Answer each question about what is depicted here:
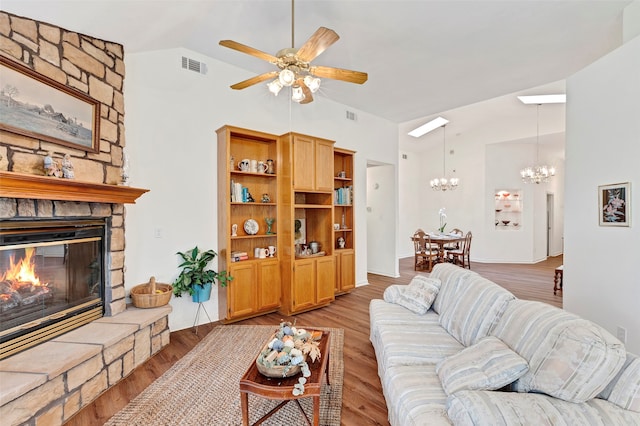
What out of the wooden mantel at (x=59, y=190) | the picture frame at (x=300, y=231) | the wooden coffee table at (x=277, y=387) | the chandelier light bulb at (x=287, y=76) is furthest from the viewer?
the picture frame at (x=300, y=231)

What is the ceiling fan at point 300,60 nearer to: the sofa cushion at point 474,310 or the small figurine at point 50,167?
the small figurine at point 50,167

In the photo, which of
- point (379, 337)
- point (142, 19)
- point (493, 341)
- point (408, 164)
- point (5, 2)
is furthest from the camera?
point (408, 164)

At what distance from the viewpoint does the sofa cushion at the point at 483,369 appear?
4.70 feet

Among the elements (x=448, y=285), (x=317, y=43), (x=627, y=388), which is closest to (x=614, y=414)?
(x=627, y=388)

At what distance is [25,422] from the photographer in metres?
1.73

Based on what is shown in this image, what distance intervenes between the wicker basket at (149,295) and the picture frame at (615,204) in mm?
4453

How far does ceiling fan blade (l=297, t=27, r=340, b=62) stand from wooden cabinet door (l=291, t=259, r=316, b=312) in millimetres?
2598

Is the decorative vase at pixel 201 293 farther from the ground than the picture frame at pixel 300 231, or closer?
closer

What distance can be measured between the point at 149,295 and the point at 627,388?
141 inches

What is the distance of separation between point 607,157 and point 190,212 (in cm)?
450

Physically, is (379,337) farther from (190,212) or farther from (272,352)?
(190,212)

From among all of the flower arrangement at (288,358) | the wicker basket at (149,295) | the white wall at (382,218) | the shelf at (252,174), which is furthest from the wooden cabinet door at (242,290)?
the white wall at (382,218)

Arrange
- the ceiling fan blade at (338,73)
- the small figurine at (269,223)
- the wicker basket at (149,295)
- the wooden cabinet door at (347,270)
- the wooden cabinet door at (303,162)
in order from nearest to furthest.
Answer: the ceiling fan blade at (338,73) < the wicker basket at (149,295) < the wooden cabinet door at (303,162) < the small figurine at (269,223) < the wooden cabinet door at (347,270)

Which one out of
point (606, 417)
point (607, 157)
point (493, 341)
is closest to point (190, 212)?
point (493, 341)
